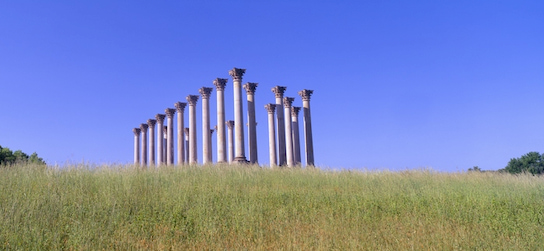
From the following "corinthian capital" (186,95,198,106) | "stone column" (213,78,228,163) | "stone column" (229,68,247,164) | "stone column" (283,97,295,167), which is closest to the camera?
"stone column" (229,68,247,164)

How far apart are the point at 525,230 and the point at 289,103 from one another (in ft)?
97.4

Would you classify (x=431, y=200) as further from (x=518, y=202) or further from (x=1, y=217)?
(x=1, y=217)

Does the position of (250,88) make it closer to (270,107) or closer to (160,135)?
(270,107)

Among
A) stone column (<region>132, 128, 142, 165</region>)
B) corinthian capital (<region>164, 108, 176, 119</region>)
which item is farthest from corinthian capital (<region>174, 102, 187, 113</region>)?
stone column (<region>132, 128, 142, 165</region>)

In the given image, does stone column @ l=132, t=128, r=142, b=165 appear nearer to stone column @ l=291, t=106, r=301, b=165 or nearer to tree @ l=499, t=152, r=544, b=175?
stone column @ l=291, t=106, r=301, b=165

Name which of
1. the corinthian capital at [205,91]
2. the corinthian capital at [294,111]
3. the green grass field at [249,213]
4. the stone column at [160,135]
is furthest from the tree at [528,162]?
the green grass field at [249,213]

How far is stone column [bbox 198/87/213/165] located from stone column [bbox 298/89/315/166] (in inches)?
307

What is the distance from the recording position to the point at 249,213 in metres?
10.8

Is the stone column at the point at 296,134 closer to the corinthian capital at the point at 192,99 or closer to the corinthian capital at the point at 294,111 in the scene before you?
the corinthian capital at the point at 294,111

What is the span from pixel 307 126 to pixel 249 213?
28.1 metres

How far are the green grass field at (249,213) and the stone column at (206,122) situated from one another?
18.5m

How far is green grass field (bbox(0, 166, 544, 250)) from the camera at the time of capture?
893cm

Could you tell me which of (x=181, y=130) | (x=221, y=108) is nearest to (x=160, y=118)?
(x=181, y=130)

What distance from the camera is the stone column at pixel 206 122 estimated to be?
34.5 metres
